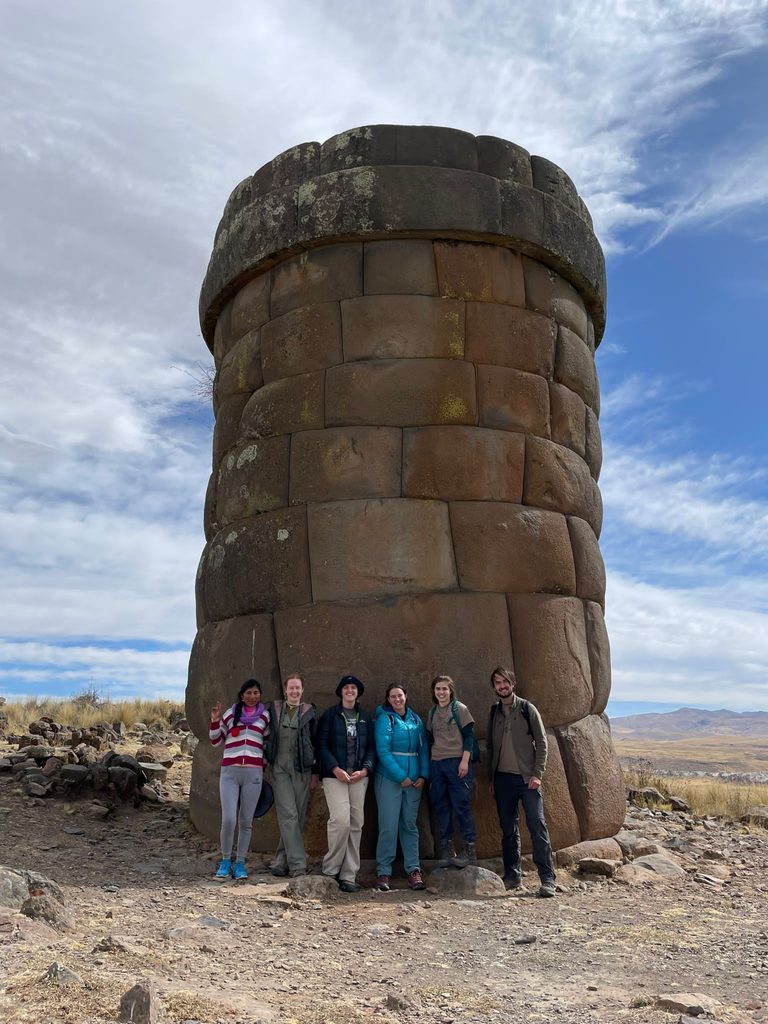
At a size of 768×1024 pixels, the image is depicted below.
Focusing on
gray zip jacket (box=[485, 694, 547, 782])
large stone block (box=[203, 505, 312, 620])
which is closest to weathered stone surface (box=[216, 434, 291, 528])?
large stone block (box=[203, 505, 312, 620])

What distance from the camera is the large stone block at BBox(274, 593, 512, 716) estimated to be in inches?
262

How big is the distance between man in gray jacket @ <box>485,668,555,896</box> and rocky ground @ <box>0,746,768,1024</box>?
0.76 ft

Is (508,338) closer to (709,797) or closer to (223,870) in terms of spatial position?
(223,870)

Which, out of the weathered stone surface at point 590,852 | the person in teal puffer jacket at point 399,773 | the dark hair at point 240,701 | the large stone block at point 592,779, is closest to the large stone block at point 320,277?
the dark hair at point 240,701

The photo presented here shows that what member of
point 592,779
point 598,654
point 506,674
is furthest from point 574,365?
point 592,779

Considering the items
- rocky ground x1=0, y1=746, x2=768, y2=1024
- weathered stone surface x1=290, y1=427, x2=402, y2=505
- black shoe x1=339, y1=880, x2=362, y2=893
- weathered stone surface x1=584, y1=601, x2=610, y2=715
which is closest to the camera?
rocky ground x1=0, y1=746, x2=768, y2=1024

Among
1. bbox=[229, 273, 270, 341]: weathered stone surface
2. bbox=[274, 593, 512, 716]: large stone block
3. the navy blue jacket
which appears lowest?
the navy blue jacket

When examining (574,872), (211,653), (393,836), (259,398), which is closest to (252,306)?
(259,398)

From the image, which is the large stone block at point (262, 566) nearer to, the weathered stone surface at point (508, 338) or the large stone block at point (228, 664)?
the large stone block at point (228, 664)

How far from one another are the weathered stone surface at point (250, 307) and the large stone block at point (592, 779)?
4.19 meters

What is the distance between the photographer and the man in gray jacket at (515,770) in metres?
6.25

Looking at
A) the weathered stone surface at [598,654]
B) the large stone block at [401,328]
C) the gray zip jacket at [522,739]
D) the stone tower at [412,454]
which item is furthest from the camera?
the weathered stone surface at [598,654]

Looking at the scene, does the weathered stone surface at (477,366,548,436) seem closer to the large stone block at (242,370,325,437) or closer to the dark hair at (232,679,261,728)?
the large stone block at (242,370,325,437)

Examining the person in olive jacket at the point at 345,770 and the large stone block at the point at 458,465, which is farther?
the large stone block at the point at 458,465
